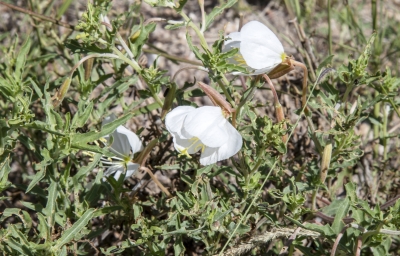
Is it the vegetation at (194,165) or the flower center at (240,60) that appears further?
the flower center at (240,60)

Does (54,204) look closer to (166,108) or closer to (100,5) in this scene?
(166,108)

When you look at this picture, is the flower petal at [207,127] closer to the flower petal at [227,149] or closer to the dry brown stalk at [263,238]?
the flower petal at [227,149]

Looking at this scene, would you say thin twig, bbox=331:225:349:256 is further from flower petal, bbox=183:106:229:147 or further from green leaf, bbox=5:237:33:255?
green leaf, bbox=5:237:33:255

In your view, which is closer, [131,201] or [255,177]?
[255,177]

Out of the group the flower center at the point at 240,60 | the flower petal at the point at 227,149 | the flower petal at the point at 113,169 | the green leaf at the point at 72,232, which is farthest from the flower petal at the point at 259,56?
the green leaf at the point at 72,232

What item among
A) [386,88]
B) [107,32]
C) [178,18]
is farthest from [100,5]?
[178,18]

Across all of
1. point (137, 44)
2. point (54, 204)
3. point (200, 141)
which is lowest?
point (54, 204)
